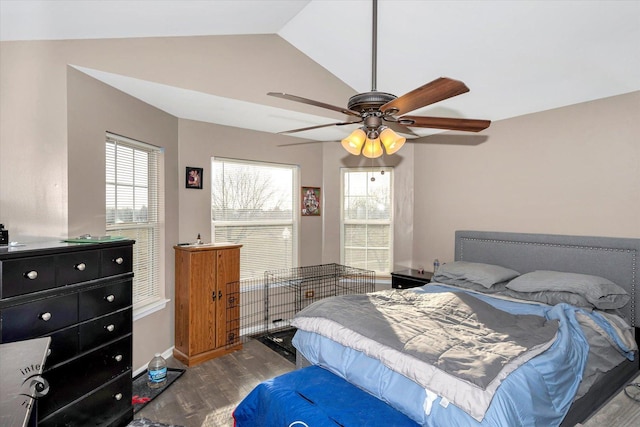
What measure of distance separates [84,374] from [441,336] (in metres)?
2.25

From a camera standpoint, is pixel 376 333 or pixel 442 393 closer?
pixel 442 393

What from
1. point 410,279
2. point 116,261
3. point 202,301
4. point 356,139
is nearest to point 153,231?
point 202,301

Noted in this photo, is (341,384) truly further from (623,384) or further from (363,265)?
(363,265)

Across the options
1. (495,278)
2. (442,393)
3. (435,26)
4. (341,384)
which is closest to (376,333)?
(341,384)

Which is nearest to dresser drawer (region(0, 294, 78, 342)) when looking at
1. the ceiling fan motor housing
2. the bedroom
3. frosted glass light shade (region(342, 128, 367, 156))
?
the bedroom

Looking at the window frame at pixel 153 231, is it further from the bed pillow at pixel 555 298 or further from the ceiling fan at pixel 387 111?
the bed pillow at pixel 555 298

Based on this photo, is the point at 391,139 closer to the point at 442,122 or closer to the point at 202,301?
the point at 442,122

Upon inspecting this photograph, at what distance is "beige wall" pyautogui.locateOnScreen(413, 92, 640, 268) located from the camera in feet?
9.82

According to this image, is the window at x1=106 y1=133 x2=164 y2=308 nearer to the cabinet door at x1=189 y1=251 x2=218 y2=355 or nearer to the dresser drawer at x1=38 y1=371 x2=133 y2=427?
the cabinet door at x1=189 y1=251 x2=218 y2=355

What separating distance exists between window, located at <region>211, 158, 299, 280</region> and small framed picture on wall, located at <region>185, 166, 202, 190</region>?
21cm

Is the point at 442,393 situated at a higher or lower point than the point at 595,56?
lower

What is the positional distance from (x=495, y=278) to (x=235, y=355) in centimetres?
280

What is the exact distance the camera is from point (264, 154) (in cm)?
444

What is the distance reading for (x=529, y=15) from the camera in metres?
2.47
